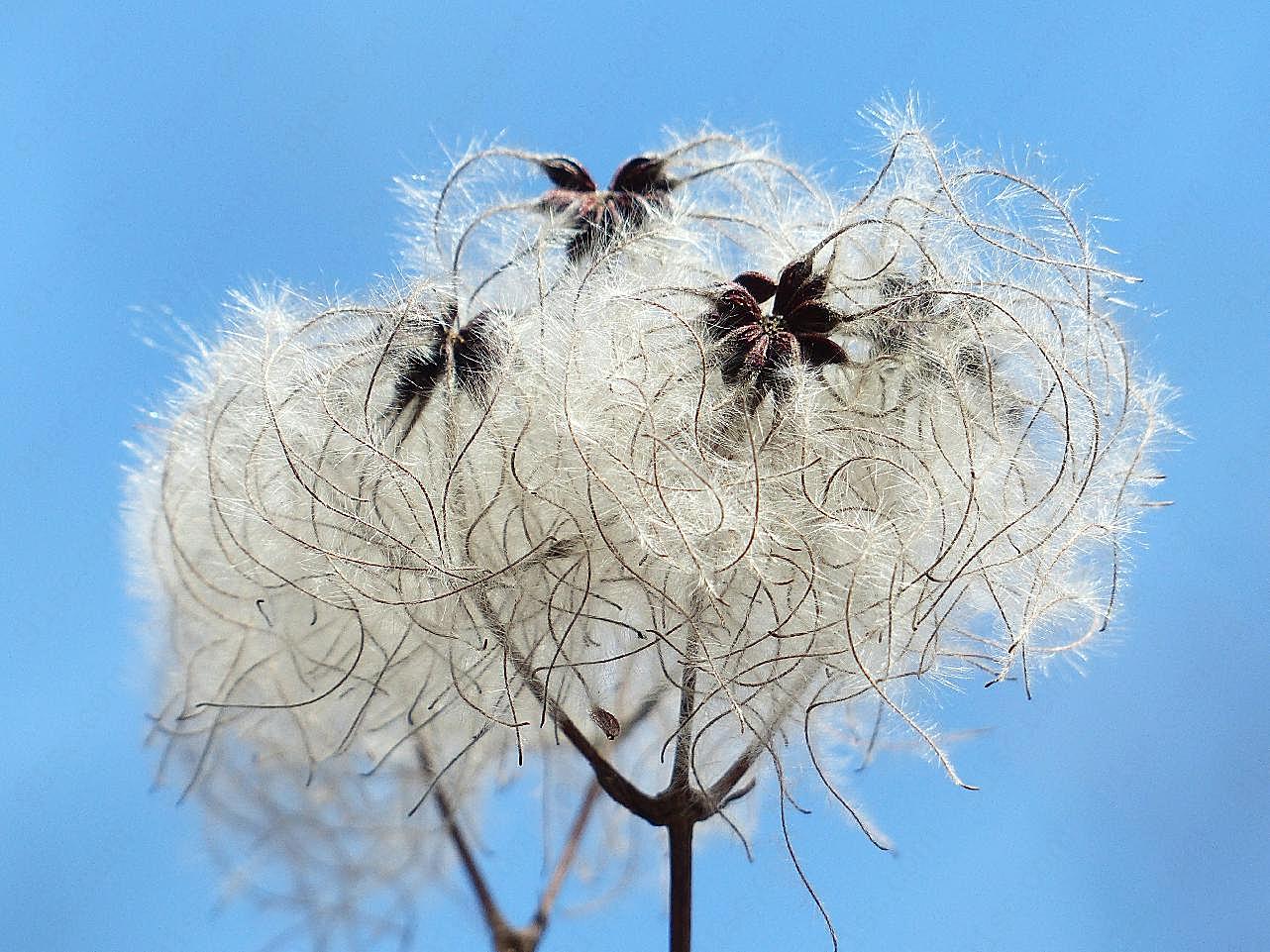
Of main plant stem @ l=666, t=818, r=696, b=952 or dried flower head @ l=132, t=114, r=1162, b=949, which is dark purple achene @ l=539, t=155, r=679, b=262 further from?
main plant stem @ l=666, t=818, r=696, b=952

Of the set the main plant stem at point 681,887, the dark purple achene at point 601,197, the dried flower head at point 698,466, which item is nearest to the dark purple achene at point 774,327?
the dried flower head at point 698,466

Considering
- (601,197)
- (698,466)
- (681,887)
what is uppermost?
(601,197)

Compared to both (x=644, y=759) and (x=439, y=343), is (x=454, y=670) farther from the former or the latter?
(x=644, y=759)

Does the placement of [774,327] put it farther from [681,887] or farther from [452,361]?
[681,887]

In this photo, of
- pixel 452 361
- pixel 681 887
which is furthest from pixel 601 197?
pixel 681 887

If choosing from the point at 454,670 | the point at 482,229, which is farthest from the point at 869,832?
the point at 482,229
